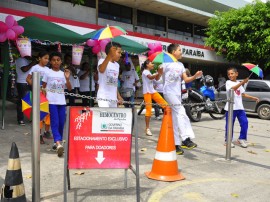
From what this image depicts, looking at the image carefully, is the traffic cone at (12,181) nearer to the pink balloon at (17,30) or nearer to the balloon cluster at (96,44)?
the pink balloon at (17,30)

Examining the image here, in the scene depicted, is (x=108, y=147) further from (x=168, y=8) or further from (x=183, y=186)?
(x=168, y=8)

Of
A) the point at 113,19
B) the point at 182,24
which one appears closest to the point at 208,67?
the point at 182,24

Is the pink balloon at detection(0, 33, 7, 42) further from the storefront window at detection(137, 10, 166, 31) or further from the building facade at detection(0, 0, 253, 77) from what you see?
the storefront window at detection(137, 10, 166, 31)

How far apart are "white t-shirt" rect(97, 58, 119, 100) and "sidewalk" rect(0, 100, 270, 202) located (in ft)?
3.75

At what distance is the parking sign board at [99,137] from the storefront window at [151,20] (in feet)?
65.3

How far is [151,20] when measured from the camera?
23.5 m

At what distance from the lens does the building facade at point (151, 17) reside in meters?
16.8

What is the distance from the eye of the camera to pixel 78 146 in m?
3.27

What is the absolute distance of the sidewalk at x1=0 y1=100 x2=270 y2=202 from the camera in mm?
3674

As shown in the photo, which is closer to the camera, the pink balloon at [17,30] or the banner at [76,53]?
the pink balloon at [17,30]

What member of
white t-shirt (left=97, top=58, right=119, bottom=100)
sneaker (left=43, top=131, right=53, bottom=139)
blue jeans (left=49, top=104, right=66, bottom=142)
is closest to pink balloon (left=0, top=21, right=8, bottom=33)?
sneaker (left=43, top=131, right=53, bottom=139)

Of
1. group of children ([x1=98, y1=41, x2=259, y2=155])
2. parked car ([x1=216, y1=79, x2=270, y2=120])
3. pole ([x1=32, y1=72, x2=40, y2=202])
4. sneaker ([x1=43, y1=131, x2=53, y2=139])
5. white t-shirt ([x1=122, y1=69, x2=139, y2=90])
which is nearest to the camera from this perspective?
pole ([x1=32, y1=72, x2=40, y2=202])

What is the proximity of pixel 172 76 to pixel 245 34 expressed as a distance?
55.3 feet

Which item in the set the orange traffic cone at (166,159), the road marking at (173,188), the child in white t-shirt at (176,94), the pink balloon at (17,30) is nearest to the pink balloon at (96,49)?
the pink balloon at (17,30)
